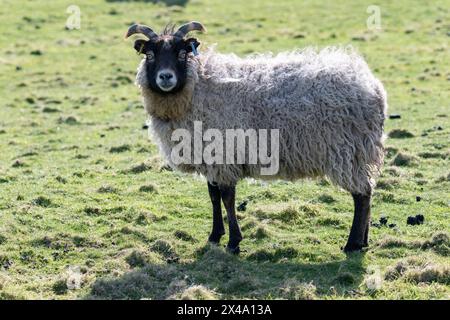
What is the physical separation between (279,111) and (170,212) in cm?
293

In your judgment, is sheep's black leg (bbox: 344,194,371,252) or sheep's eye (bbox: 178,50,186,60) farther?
sheep's eye (bbox: 178,50,186,60)

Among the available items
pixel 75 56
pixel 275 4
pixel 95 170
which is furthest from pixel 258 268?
pixel 275 4

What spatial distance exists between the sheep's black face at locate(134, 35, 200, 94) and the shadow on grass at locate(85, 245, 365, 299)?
97.7 inches

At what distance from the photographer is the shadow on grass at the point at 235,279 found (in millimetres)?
9375

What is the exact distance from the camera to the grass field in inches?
383

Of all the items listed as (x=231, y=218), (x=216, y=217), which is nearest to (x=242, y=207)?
(x=216, y=217)

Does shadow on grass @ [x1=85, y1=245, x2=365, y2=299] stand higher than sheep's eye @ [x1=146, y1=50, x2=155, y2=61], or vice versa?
sheep's eye @ [x1=146, y1=50, x2=155, y2=61]

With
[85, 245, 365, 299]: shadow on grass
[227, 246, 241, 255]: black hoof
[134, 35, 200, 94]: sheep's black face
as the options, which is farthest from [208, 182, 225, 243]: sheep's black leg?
[134, 35, 200, 94]: sheep's black face

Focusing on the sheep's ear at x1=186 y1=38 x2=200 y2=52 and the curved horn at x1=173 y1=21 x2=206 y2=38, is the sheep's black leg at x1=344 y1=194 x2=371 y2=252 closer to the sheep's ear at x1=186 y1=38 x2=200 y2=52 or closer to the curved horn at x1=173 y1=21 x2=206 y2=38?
the sheep's ear at x1=186 y1=38 x2=200 y2=52

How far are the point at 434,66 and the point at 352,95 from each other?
646 inches

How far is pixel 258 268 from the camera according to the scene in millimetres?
10453

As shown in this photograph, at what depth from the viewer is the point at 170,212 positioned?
Result: 42.6ft

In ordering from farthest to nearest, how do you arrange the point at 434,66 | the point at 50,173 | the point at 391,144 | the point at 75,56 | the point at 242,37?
the point at 242,37, the point at 75,56, the point at 434,66, the point at 391,144, the point at 50,173

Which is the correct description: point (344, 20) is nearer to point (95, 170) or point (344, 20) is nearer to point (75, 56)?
point (75, 56)
